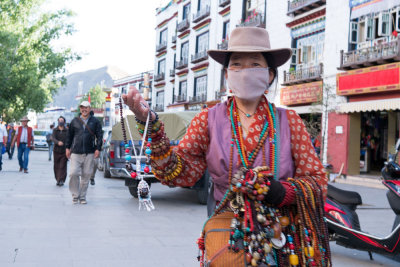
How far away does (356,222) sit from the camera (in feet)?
18.8

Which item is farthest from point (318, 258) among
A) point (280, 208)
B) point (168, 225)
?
point (168, 225)

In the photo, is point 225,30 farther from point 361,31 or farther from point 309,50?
point 361,31

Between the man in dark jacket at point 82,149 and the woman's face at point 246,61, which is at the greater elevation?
the woman's face at point 246,61

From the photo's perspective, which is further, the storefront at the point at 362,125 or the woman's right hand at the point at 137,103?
the storefront at the point at 362,125

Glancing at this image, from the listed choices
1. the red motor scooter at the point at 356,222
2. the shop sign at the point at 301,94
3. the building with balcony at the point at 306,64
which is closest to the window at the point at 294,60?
the building with balcony at the point at 306,64

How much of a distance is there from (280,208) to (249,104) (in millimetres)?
575

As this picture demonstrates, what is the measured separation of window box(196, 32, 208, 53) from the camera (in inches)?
1324

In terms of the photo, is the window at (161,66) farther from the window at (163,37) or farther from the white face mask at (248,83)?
the white face mask at (248,83)

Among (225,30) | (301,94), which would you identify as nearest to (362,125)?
(301,94)

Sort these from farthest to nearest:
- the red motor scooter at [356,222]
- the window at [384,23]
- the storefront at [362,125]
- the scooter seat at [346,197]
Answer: the storefront at [362,125], the window at [384,23], the scooter seat at [346,197], the red motor scooter at [356,222]

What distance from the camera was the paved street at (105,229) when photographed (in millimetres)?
5223

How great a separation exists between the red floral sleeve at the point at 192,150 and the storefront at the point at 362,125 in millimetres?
15268

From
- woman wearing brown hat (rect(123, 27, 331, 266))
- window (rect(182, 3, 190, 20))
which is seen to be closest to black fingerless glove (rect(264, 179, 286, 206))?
woman wearing brown hat (rect(123, 27, 331, 266))

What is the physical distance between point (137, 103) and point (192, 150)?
46cm
